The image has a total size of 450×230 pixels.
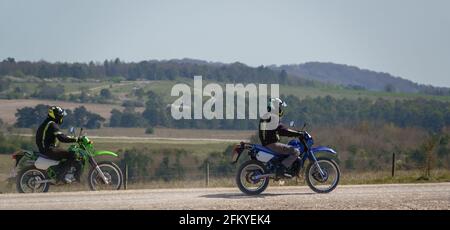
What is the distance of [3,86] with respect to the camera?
15188cm

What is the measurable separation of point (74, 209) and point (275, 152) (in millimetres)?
4651

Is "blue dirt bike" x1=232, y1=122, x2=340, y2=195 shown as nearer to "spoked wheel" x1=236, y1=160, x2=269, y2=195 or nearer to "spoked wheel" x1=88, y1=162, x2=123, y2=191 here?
"spoked wheel" x1=236, y1=160, x2=269, y2=195

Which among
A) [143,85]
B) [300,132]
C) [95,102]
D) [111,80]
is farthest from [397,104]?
[300,132]

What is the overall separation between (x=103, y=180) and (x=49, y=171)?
1200 millimetres

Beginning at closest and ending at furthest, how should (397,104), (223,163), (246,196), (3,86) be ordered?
(246,196) < (223,163) < (397,104) < (3,86)

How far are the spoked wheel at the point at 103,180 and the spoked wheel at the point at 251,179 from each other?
330 cm

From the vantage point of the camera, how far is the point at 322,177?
19.1 meters

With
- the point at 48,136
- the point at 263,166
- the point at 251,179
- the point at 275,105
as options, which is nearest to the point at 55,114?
the point at 48,136

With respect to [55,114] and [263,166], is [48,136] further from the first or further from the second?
[263,166]

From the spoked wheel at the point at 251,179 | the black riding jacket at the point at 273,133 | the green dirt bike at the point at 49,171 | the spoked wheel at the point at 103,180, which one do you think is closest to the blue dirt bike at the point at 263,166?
the spoked wheel at the point at 251,179

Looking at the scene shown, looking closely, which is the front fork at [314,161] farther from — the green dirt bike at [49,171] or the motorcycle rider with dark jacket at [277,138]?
the green dirt bike at [49,171]

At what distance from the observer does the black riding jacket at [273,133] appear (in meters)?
18.5
